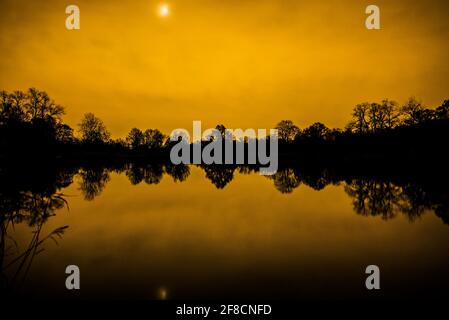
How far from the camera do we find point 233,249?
34.2 feet

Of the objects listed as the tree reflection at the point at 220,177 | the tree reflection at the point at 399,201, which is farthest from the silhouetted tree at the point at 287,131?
the tree reflection at the point at 399,201

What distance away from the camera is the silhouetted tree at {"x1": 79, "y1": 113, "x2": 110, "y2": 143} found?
9856cm

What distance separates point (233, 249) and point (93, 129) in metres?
100

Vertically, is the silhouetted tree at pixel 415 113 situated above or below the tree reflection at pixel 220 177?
above

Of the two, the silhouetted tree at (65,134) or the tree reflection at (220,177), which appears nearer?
the tree reflection at (220,177)

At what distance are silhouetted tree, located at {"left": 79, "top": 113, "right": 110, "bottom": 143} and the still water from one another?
87206 millimetres

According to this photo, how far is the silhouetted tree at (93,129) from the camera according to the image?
323 ft

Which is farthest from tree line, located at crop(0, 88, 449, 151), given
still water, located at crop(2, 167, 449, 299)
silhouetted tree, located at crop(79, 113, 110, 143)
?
still water, located at crop(2, 167, 449, 299)

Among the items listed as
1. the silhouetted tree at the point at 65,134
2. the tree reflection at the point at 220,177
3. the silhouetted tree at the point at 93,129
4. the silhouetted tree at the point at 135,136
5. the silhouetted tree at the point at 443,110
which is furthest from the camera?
the silhouetted tree at the point at 135,136

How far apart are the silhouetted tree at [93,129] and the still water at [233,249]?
87206 mm

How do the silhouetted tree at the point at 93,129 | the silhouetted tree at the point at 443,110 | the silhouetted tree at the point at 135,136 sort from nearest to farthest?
1. the silhouetted tree at the point at 443,110
2. the silhouetted tree at the point at 93,129
3. the silhouetted tree at the point at 135,136

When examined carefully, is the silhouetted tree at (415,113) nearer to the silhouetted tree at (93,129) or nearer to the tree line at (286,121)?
the tree line at (286,121)

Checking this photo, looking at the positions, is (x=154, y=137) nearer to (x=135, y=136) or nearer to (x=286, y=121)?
(x=135, y=136)
